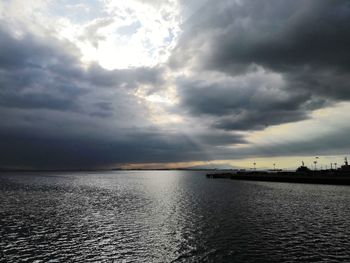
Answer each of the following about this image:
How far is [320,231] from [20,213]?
4886cm

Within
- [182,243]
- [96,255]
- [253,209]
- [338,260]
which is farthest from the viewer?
[253,209]

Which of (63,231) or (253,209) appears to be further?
(253,209)

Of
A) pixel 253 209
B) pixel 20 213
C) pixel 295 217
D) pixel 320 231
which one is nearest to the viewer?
pixel 320 231

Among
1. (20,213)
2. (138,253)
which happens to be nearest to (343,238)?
(138,253)

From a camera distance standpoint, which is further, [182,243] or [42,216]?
[42,216]

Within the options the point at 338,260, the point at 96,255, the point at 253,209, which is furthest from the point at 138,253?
the point at 253,209

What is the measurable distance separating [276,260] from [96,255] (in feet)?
55.4

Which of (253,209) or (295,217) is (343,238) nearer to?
(295,217)

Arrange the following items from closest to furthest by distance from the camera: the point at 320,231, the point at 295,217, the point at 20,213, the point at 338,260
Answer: the point at 338,260 < the point at 320,231 < the point at 295,217 < the point at 20,213

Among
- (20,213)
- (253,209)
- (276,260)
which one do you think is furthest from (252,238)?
(20,213)

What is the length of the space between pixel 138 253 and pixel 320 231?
2376 centimetres

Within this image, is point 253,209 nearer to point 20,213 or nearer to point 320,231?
point 320,231

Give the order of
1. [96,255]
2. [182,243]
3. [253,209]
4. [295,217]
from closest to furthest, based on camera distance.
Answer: [96,255] → [182,243] → [295,217] → [253,209]

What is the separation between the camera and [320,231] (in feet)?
→ 119
